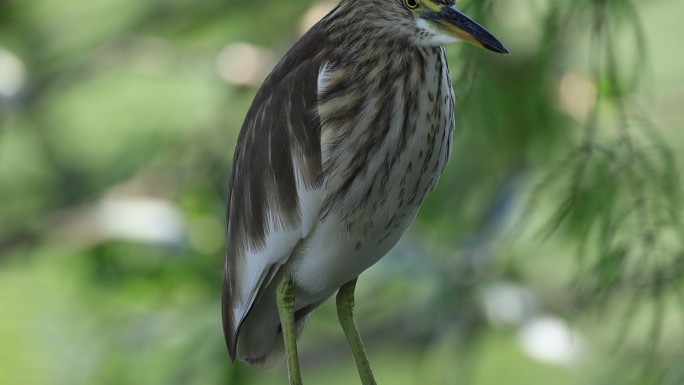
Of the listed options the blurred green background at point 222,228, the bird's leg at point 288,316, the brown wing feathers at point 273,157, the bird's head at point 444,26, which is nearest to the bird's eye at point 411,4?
the bird's head at point 444,26

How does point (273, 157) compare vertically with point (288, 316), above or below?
above

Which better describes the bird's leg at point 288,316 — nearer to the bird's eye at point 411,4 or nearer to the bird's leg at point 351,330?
the bird's leg at point 351,330

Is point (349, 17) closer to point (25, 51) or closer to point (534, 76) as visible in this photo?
point (534, 76)

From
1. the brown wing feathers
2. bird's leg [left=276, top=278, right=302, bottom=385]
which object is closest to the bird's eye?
the brown wing feathers

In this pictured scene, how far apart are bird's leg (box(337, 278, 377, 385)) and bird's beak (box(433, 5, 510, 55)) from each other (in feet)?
1.69

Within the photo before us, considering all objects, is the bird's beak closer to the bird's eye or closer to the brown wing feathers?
the bird's eye

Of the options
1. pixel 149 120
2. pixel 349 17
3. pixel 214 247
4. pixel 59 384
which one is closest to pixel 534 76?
pixel 349 17

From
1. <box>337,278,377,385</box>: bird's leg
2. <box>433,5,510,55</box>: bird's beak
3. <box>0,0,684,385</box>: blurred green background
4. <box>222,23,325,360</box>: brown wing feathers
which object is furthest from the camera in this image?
<box>0,0,684,385</box>: blurred green background

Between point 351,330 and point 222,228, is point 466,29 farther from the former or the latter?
point 222,228

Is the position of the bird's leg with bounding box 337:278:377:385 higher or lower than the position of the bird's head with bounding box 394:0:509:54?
lower

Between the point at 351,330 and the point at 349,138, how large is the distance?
15.8 inches

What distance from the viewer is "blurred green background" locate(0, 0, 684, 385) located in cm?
339

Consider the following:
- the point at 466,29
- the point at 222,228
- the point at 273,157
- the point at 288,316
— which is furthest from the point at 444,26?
the point at 222,228

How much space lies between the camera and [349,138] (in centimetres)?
171
